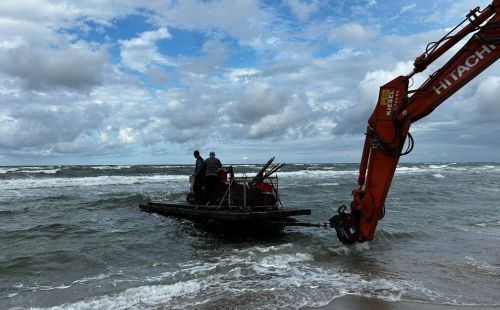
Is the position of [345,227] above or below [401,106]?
below

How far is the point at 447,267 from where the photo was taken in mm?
8375

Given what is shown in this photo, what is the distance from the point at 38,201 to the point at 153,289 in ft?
51.1

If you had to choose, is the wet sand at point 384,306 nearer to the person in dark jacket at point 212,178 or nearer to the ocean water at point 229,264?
the ocean water at point 229,264

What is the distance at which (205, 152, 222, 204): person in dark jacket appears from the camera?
12.2 m

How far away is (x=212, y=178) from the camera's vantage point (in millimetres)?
12375

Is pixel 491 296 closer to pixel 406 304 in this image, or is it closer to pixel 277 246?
pixel 406 304

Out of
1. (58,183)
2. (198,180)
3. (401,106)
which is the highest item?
(401,106)

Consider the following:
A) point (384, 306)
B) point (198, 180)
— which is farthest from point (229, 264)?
point (198, 180)

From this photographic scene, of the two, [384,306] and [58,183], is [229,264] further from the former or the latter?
[58,183]

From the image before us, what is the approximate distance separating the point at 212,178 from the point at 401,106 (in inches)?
243

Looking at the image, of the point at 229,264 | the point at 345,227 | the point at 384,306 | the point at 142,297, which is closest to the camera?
the point at 384,306

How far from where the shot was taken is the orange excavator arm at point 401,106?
270 inches

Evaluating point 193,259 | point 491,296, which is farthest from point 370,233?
point 193,259

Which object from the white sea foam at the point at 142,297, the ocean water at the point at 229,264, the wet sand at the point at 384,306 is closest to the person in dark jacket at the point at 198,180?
the ocean water at the point at 229,264
